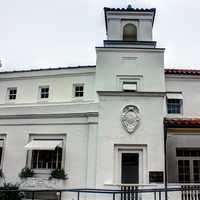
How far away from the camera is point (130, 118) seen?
52.1 ft

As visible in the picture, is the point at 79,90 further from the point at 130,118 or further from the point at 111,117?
the point at 130,118

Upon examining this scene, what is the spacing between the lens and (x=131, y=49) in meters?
17.4

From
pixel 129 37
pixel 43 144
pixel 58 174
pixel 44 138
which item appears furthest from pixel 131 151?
pixel 129 37

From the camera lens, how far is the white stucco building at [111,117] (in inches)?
614

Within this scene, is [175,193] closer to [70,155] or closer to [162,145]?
[162,145]

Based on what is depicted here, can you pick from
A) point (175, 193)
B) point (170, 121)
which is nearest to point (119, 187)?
point (175, 193)

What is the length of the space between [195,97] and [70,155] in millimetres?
8693

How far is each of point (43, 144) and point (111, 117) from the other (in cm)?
389

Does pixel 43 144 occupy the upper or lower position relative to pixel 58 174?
upper

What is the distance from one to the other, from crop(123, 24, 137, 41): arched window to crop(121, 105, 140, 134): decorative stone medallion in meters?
4.92

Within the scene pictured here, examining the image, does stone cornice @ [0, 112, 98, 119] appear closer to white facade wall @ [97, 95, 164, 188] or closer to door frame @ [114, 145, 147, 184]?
white facade wall @ [97, 95, 164, 188]

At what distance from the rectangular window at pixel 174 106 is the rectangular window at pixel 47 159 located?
731 cm

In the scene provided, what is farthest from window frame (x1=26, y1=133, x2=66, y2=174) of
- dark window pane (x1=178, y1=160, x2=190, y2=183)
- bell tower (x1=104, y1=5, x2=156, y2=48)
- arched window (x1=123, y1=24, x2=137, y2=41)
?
arched window (x1=123, y1=24, x2=137, y2=41)

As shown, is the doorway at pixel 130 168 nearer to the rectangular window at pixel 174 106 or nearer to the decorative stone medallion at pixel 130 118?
the decorative stone medallion at pixel 130 118
